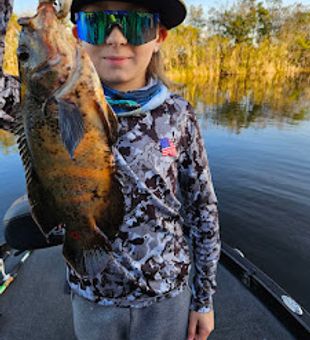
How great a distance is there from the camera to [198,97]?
23.1 meters

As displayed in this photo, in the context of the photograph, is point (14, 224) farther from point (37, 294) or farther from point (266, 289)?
point (266, 289)

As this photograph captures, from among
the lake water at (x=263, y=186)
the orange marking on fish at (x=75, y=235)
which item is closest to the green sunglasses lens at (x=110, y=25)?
the orange marking on fish at (x=75, y=235)

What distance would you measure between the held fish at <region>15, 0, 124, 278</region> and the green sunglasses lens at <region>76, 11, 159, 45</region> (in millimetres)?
249

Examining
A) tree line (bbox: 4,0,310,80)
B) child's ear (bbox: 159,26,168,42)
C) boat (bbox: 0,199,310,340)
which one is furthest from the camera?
tree line (bbox: 4,0,310,80)

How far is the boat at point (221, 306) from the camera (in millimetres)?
3061

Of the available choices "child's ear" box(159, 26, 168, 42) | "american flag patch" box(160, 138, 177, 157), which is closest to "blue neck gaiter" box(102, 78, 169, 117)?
"american flag patch" box(160, 138, 177, 157)

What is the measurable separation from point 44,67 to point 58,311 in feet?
10.2

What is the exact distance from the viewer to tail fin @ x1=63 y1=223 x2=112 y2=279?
1.27 meters

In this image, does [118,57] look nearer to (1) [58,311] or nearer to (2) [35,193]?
(2) [35,193]

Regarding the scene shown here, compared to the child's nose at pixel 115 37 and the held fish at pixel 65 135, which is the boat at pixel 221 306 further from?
the child's nose at pixel 115 37

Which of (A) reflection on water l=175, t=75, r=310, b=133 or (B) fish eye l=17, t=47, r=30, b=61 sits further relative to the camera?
(A) reflection on water l=175, t=75, r=310, b=133

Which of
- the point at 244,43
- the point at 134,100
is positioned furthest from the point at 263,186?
the point at 244,43

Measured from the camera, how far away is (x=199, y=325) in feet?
5.63

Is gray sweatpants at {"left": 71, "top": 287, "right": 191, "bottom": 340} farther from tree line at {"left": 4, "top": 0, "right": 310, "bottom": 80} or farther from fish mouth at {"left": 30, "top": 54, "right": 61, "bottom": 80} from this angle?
tree line at {"left": 4, "top": 0, "right": 310, "bottom": 80}
